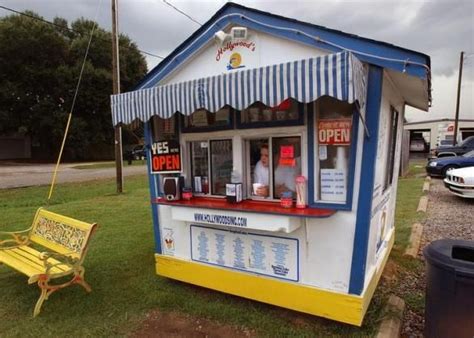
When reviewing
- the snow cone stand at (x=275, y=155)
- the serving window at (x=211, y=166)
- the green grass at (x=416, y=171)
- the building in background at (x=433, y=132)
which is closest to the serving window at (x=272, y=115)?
the snow cone stand at (x=275, y=155)

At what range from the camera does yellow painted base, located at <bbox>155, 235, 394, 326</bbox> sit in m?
3.37

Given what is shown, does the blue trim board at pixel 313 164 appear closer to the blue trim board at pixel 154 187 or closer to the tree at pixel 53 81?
the blue trim board at pixel 154 187

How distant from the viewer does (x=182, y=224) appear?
439 centimetres

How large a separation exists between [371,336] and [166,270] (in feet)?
8.28

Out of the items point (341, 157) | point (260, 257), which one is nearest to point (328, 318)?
point (260, 257)

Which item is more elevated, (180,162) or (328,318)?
(180,162)

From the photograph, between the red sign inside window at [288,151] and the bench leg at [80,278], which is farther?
the bench leg at [80,278]

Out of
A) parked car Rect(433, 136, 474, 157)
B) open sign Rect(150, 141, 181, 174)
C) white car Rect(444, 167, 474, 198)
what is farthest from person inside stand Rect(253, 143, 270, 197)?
parked car Rect(433, 136, 474, 157)

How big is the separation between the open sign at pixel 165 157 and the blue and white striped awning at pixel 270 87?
51 centimetres

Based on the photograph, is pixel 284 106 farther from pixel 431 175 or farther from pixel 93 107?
pixel 93 107

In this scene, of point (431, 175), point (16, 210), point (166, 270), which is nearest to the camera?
point (166, 270)

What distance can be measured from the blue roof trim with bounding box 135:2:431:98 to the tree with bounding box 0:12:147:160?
3092 cm

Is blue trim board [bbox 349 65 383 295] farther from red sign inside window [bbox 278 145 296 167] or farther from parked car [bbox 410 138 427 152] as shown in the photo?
parked car [bbox 410 138 427 152]

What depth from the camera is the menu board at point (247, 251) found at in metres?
3.69
